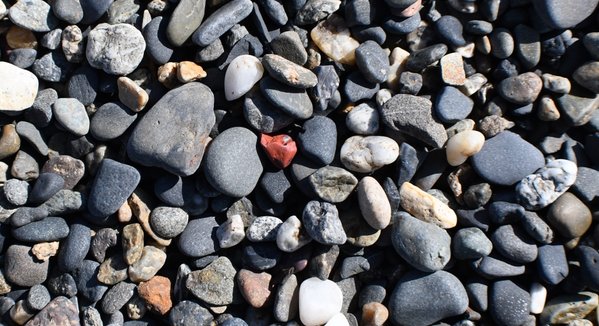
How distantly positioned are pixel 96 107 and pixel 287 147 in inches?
24.2

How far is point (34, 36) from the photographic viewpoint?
1.69 m

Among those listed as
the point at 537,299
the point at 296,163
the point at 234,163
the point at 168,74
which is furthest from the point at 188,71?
the point at 537,299

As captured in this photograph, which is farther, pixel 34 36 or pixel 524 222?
pixel 34 36

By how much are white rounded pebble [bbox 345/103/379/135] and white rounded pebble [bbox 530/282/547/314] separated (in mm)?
655

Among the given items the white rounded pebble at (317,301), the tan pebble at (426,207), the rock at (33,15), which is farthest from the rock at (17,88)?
the tan pebble at (426,207)

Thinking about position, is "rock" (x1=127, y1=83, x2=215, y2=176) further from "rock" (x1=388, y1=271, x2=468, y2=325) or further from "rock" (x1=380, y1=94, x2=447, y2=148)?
"rock" (x1=388, y1=271, x2=468, y2=325)

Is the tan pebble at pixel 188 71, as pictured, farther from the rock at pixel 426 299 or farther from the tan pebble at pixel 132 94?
the rock at pixel 426 299

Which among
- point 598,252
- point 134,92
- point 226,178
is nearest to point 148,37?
point 134,92

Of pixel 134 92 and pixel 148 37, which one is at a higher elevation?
pixel 148 37

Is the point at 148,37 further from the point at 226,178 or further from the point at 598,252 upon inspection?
the point at 598,252

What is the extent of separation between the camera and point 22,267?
1632mm

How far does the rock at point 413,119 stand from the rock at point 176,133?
534 mm

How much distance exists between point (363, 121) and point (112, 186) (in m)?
0.76

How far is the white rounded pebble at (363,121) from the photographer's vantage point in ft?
5.37
